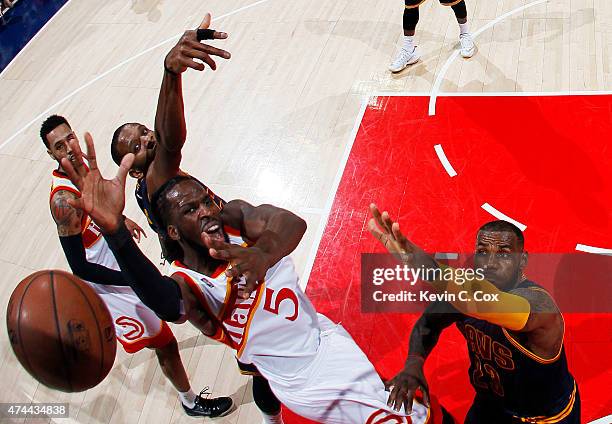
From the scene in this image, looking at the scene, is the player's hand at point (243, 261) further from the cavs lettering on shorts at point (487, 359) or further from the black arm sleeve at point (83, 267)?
the black arm sleeve at point (83, 267)

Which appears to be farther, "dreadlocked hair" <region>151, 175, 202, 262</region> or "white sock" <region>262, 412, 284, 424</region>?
"white sock" <region>262, 412, 284, 424</region>

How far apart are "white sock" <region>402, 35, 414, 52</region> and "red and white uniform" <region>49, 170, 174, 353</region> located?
414cm

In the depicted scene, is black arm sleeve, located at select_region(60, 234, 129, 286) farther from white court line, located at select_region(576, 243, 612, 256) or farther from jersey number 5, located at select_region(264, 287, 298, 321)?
white court line, located at select_region(576, 243, 612, 256)

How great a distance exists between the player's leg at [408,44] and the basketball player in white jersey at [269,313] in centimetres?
409

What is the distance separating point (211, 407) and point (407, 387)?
5.75 feet

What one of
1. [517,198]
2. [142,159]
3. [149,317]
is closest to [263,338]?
[149,317]

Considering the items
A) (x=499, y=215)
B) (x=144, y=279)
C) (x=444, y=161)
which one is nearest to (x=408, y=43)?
(x=444, y=161)

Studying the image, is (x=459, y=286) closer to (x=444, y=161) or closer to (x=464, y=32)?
(x=444, y=161)

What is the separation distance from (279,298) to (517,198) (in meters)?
2.93

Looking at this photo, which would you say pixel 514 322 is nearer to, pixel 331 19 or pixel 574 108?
pixel 574 108

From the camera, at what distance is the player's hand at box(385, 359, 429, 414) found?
3301 millimetres

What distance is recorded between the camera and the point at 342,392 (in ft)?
11.1

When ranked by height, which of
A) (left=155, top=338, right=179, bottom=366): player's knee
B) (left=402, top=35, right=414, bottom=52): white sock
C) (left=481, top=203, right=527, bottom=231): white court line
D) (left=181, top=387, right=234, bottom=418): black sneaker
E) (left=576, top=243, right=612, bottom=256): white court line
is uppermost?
(left=155, top=338, right=179, bottom=366): player's knee

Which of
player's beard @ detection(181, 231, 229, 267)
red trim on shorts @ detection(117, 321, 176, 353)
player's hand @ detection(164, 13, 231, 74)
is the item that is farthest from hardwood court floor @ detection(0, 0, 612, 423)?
player's hand @ detection(164, 13, 231, 74)
